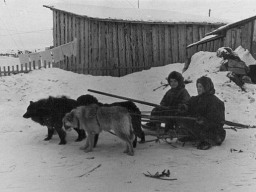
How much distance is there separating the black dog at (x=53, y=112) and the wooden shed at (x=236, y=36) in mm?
7892

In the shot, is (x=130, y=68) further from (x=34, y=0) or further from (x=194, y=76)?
(x=34, y=0)

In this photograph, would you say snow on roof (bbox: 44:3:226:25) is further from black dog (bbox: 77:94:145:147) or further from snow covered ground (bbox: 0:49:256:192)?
black dog (bbox: 77:94:145:147)

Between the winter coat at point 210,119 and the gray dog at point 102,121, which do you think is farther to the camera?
the winter coat at point 210,119

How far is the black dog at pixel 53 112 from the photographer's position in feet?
22.7

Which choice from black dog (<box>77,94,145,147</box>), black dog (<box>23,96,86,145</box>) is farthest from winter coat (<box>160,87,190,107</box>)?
black dog (<box>23,96,86,145</box>)

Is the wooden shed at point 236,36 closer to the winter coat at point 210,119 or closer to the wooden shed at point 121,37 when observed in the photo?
the wooden shed at point 121,37

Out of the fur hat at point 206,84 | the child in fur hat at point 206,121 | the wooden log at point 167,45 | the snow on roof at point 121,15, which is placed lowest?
the child in fur hat at point 206,121

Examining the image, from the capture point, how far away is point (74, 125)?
247 inches

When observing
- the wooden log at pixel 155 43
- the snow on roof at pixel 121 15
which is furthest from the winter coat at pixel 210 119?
the wooden log at pixel 155 43

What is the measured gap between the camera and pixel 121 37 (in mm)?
16109

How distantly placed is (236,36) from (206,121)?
843cm

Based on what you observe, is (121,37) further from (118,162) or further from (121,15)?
(118,162)

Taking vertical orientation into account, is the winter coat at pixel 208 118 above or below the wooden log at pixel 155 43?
below

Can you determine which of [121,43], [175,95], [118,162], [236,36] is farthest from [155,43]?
[118,162]
